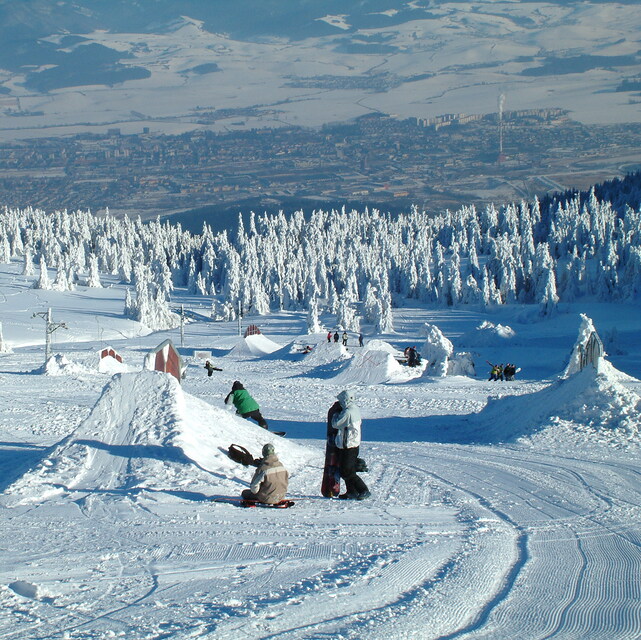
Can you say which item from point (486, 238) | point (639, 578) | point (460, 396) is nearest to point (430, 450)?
point (639, 578)

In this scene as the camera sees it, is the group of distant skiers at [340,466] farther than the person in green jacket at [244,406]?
No

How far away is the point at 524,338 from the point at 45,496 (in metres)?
63.6

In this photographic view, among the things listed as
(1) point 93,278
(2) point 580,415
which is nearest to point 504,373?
(2) point 580,415

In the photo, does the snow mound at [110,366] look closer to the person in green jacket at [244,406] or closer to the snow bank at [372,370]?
the snow bank at [372,370]

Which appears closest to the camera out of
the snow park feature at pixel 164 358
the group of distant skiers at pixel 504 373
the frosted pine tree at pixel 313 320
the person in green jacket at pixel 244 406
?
the person in green jacket at pixel 244 406

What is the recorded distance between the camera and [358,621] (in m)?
5.59

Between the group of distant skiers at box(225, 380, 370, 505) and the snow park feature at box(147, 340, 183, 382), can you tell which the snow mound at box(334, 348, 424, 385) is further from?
the group of distant skiers at box(225, 380, 370, 505)

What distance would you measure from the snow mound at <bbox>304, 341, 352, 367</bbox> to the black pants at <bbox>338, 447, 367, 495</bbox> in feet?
85.2

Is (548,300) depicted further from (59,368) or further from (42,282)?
(42,282)

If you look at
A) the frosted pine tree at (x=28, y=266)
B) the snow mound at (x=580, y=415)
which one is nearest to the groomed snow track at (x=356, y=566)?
the snow mound at (x=580, y=415)

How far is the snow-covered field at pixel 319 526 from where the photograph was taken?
5.69m

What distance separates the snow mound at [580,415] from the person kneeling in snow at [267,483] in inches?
271

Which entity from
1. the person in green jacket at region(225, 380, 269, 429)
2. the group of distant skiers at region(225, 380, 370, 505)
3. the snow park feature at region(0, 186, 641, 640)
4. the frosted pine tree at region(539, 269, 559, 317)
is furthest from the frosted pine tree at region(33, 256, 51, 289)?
the group of distant skiers at region(225, 380, 370, 505)

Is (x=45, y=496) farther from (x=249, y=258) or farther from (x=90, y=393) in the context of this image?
(x=249, y=258)
